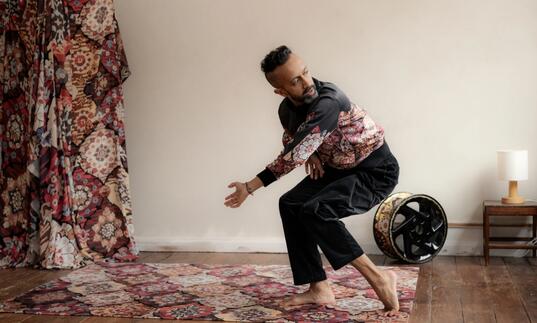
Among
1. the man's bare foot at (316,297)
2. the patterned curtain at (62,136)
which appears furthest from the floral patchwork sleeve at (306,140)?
the patterned curtain at (62,136)

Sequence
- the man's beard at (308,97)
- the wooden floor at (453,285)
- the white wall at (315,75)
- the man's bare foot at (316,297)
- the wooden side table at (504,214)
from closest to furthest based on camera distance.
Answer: the man's beard at (308,97) < the wooden floor at (453,285) < the man's bare foot at (316,297) < the wooden side table at (504,214) < the white wall at (315,75)

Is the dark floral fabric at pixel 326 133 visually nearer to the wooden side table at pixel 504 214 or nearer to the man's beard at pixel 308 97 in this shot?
the man's beard at pixel 308 97

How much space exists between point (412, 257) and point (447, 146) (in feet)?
2.51

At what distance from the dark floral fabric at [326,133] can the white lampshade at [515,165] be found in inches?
48.0

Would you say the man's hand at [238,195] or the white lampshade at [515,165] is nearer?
the man's hand at [238,195]

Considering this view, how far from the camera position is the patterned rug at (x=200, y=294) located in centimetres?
321

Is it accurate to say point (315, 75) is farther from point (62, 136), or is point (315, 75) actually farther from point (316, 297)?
point (316, 297)

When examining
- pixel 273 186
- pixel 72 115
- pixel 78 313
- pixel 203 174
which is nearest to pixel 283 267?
pixel 273 186

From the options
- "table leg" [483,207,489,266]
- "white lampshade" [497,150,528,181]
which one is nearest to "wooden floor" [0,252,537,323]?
"table leg" [483,207,489,266]

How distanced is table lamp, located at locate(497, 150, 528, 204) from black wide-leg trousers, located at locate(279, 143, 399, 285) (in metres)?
1.17

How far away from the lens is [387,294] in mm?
3121

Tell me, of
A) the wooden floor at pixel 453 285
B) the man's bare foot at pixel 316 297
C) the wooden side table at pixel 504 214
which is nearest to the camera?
the wooden floor at pixel 453 285

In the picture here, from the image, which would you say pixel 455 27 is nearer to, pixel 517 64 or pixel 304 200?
pixel 517 64

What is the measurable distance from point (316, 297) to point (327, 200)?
0.51 metres
